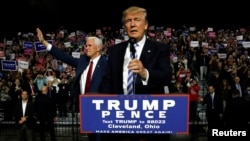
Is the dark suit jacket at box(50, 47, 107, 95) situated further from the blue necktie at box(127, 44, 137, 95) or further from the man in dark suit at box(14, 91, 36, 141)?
the man in dark suit at box(14, 91, 36, 141)

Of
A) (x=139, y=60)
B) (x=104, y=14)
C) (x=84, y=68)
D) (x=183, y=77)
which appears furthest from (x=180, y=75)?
(x=104, y=14)

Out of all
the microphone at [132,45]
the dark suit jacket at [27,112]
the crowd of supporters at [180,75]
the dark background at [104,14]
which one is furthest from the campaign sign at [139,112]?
the dark background at [104,14]

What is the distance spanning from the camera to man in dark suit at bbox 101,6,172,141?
113 inches

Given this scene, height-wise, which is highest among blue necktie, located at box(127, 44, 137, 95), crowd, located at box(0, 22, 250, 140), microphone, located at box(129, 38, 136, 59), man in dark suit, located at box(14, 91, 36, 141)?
microphone, located at box(129, 38, 136, 59)

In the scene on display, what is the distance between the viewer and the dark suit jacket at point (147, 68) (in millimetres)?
2932

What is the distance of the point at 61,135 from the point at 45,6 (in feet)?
76.6

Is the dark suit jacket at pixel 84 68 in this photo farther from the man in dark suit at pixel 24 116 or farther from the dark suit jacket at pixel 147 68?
the man in dark suit at pixel 24 116

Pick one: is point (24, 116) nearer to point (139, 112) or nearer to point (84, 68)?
point (84, 68)

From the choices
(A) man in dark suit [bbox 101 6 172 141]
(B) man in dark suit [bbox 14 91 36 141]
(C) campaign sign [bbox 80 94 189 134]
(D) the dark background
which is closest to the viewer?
(C) campaign sign [bbox 80 94 189 134]

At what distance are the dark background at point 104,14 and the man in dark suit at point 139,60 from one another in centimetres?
3012

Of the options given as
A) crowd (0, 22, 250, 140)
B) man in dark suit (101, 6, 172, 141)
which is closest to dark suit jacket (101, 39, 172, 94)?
man in dark suit (101, 6, 172, 141)

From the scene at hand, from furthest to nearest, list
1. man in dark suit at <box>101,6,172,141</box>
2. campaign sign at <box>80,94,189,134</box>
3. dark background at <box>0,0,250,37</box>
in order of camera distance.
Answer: dark background at <box>0,0,250,37</box>, man in dark suit at <box>101,6,172,141</box>, campaign sign at <box>80,94,189,134</box>

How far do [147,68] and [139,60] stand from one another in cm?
14

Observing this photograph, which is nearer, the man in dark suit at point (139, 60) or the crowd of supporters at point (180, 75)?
the man in dark suit at point (139, 60)
